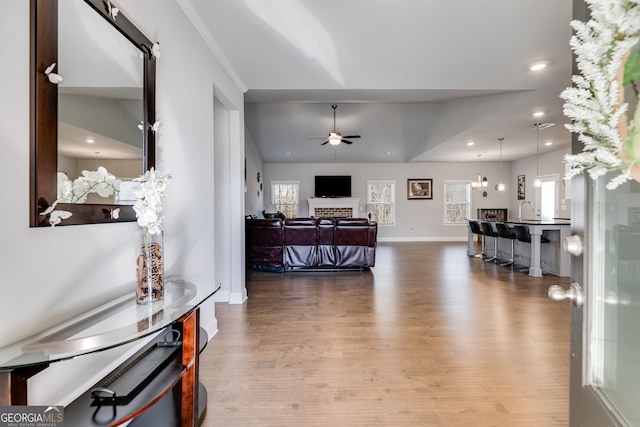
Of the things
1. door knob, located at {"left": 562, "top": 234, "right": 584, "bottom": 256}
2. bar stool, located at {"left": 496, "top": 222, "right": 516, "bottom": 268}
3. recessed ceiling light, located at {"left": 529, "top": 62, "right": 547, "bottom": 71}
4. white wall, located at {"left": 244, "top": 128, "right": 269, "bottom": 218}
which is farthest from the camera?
white wall, located at {"left": 244, "top": 128, "right": 269, "bottom": 218}

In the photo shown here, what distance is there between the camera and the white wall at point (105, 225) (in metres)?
0.96

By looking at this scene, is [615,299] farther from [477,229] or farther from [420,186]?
[420,186]

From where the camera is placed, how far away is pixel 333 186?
1002cm

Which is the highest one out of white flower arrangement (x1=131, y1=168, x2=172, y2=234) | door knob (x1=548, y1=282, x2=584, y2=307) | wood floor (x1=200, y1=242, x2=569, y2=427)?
white flower arrangement (x1=131, y1=168, x2=172, y2=234)

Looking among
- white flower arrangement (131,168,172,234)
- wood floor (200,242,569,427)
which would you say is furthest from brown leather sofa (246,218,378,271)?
white flower arrangement (131,168,172,234)

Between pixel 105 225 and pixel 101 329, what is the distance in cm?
52

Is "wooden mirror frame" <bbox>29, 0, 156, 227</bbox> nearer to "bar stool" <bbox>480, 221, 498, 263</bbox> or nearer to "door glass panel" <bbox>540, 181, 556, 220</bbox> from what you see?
"bar stool" <bbox>480, 221, 498, 263</bbox>

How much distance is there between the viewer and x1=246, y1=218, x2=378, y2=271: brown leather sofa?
534 centimetres

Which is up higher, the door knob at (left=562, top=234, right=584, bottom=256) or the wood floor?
the door knob at (left=562, top=234, right=584, bottom=256)

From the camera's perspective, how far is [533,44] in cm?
272

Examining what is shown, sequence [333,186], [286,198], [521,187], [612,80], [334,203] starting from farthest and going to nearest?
[286,198] < [333,186] < [334,203] < [521,187] < [612,80]

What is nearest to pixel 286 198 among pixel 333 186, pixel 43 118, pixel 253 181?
pixel 333 186

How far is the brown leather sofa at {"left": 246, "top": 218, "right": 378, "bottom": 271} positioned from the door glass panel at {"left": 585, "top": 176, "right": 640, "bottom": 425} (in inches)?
179

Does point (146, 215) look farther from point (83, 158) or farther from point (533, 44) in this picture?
point (533, 44)
